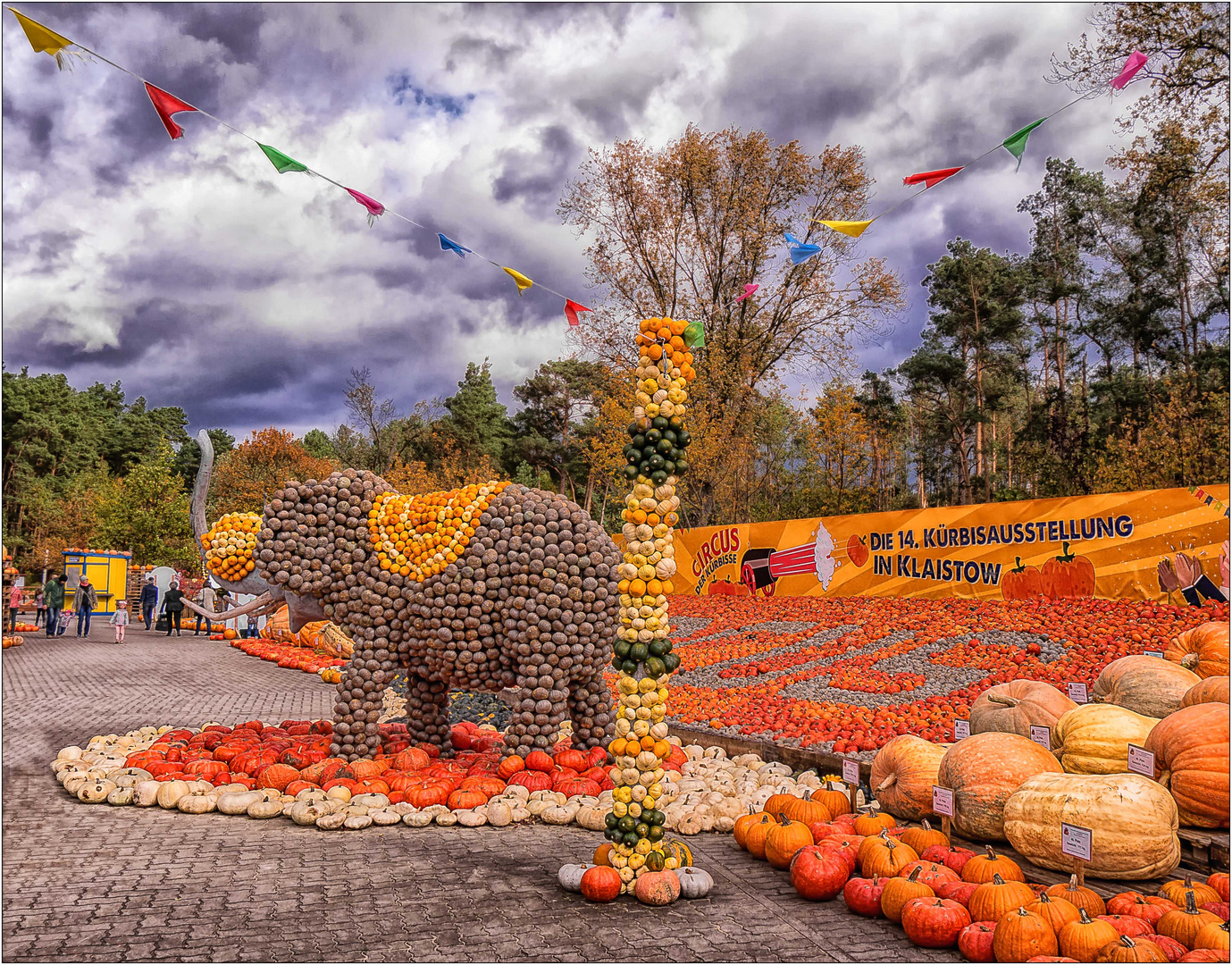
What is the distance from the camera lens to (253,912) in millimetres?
4086

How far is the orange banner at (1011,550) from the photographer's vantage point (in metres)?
10.5

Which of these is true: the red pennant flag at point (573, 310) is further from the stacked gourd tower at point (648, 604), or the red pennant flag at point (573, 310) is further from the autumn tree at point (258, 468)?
the autumn tree at point (258, 468)

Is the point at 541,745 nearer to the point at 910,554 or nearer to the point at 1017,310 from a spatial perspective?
the point at 910,554

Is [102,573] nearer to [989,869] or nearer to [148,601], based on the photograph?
[148,601]

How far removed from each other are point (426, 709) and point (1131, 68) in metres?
6.96

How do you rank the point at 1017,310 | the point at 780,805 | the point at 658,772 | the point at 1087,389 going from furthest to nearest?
the point at 1017,310, the point at 1087,389, the point at 780,805, the point at 658,772

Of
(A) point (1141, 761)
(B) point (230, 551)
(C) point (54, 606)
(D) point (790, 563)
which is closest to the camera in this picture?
(A) point (1141, 761)

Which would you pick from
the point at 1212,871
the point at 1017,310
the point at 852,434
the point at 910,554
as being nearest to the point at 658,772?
the point at 1212,871

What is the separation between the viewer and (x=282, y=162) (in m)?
5.40

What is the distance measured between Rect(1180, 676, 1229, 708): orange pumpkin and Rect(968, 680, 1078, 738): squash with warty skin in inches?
32.9

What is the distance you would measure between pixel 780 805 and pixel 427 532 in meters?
3.55

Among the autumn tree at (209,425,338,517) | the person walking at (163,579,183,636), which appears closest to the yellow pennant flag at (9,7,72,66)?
the person walking at (163,579,183,636)

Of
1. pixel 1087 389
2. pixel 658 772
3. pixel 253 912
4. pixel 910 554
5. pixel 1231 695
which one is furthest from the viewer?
pixel 1087 389

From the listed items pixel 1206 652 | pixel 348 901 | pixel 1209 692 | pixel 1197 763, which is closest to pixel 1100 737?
pixel 1197 763
